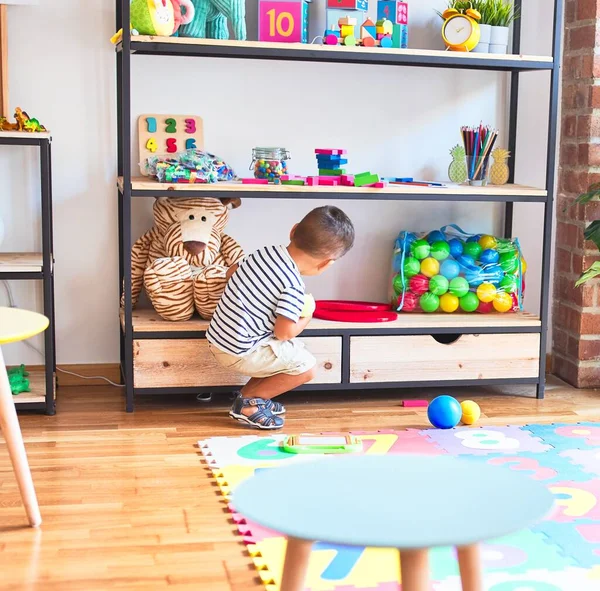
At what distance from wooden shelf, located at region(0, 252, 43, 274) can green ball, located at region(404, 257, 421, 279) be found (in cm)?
116

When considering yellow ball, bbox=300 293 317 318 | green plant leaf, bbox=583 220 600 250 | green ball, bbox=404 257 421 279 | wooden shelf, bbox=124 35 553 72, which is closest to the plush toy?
wooden shelf, bbox=124 35 553 72

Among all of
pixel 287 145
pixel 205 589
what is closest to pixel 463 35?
pixel 287 145

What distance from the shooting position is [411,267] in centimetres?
311

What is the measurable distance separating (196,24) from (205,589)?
168 centimetres

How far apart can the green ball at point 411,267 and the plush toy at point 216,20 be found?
35.4 inches

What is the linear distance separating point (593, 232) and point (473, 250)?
390 millimetres

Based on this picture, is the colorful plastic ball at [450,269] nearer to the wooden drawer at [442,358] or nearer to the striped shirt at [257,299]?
the wooden drawer at [442,358]

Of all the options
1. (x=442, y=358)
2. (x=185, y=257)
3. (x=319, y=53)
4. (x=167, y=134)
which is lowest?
(x=442, y=358)

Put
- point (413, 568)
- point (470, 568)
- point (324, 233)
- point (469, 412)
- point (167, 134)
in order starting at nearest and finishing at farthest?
point (413, 568) → point (470, 568) → point (324, 233) → point (469, 412) → point (167, 134)

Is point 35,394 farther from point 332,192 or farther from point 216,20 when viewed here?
point 216,20

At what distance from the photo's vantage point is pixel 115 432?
2.64 meters

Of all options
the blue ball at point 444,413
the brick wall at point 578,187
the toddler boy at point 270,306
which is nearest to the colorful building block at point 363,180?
the toddler boy at point 270,306

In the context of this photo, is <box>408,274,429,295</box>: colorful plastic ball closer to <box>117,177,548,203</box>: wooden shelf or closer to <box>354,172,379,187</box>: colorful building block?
<box>117,177,548,203</box>: wooden shelf

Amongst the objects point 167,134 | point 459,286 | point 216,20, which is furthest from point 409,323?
point 216,20
